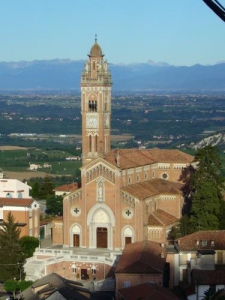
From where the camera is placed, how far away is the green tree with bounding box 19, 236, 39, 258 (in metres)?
44.5

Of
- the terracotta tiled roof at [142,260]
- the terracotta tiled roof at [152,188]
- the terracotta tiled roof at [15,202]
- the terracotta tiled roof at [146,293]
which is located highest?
the terracotta tiled roof at [152,188]

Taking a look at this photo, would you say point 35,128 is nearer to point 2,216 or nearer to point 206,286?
point 2,216

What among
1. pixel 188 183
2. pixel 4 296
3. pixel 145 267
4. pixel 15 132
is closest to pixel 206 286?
pixel 145 267

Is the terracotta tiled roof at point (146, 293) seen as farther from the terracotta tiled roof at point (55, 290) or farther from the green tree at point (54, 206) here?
the green tree at point (54, 206)

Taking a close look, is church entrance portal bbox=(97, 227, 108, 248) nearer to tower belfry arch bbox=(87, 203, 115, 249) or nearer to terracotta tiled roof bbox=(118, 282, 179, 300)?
tower belfry arch bbox=(87, 203, 115, 249)

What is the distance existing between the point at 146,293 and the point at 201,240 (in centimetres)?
649

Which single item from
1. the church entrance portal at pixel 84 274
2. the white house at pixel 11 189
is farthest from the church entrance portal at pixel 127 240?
the white house at pixel 11 189

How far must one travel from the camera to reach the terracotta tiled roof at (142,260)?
3725cm

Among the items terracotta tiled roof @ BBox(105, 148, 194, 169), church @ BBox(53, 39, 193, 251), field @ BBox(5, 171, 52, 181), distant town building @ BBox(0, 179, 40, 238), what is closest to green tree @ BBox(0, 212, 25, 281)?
church @ BBox(53, 39, 193, 251)

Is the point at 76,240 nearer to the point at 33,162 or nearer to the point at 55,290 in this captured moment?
the point at 55,290

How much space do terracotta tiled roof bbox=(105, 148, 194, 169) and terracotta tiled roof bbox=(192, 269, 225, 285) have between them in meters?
11.6

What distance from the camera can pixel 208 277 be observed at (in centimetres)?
3466

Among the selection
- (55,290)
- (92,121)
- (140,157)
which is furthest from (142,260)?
(92,121)

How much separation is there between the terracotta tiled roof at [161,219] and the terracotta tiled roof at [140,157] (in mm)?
2623
